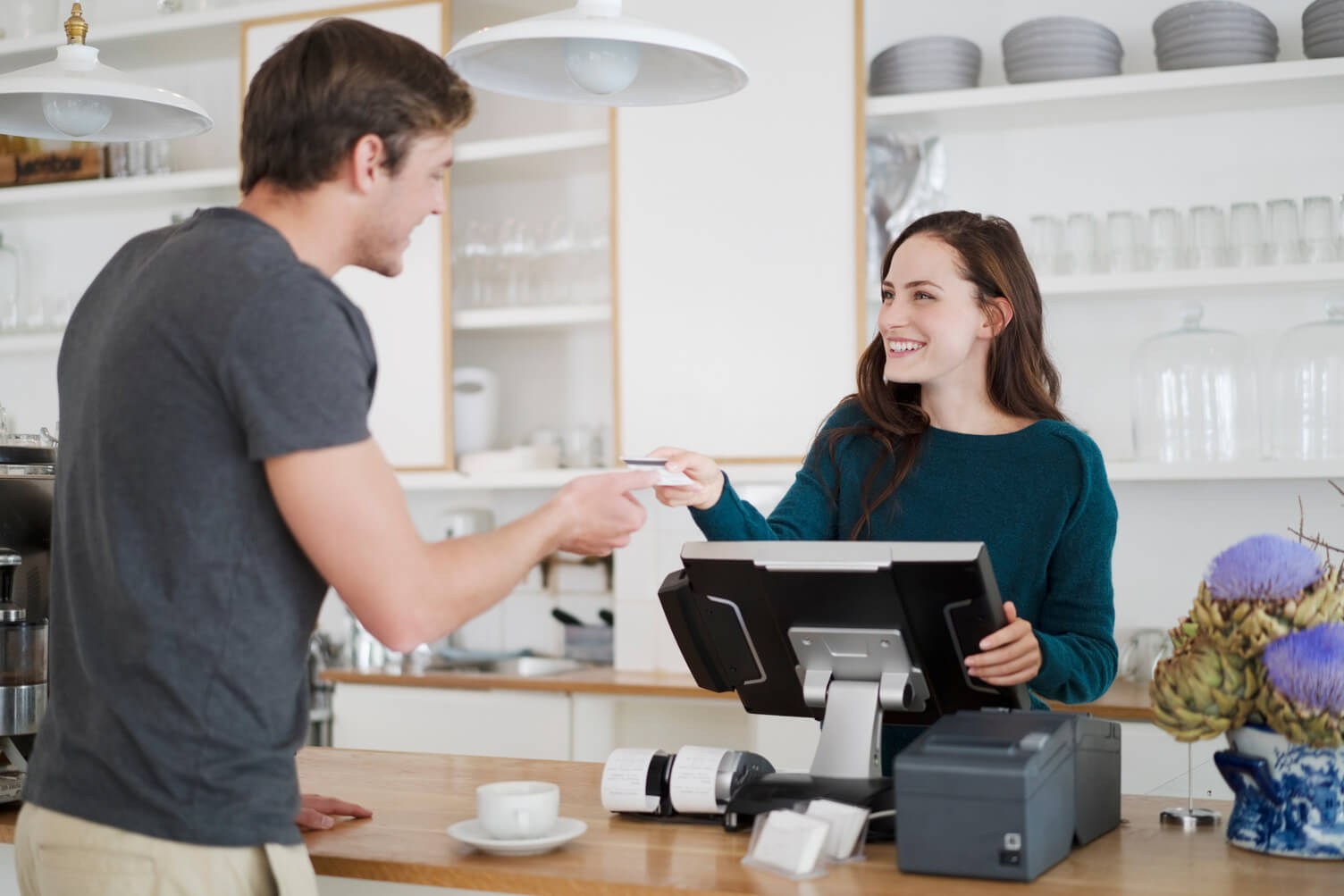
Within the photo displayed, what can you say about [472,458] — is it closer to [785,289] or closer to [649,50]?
[785,289]

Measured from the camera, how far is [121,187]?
4.14 metres

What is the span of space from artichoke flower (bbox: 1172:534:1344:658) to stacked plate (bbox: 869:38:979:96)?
2159 millimetres

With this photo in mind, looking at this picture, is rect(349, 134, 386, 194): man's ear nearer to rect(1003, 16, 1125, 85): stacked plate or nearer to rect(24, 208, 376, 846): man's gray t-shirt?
rect(24, 208, 376, 846): man's gray t-shirt

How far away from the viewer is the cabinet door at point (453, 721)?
347 centimetres

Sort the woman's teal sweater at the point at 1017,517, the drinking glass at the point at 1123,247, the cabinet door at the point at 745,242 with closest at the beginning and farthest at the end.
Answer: the woman's teal sweater at the point at 1017,517 → the drinking glass at the point at 1123,247 → the cabinet door at the point at 745,242

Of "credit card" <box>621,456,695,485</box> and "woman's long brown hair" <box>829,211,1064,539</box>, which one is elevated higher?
"woman's long brown hair" <box>829,211,1064,539</box>

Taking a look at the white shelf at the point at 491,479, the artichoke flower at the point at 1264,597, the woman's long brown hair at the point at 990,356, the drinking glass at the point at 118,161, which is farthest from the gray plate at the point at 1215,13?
the drinking glass at the point at 118,161

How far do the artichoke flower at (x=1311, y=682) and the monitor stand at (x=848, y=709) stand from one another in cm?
40

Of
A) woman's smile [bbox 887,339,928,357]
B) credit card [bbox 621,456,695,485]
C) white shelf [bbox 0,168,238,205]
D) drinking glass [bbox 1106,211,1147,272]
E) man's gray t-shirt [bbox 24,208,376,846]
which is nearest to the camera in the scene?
man's gray t-shirt [bbox 24,208,376,846]

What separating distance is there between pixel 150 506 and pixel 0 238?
3815 mm

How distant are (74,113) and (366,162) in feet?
3.81

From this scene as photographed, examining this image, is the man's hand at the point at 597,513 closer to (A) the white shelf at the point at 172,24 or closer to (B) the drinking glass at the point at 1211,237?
(B) the drinking glass at the point at 1211,237

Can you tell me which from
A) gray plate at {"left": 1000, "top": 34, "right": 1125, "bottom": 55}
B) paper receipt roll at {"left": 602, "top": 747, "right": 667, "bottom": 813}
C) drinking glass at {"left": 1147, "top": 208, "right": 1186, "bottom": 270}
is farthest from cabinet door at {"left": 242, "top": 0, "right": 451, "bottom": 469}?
paper receipt roll at {"left": 602, "top": 747, "right": 667, "bottom": 813}

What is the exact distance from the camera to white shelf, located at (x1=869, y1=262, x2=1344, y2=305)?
3.12m
